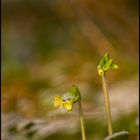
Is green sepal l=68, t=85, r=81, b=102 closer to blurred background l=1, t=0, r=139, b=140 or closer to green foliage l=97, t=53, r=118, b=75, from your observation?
green foliage l=97, t=53, r=118, b=75

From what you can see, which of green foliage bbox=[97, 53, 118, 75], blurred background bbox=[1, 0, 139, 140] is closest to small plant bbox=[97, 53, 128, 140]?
green foliage bbox=[97, 53, 118, 75]

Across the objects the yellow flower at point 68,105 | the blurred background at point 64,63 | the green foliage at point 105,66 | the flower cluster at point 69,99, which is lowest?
the yellow flower at point 68,105

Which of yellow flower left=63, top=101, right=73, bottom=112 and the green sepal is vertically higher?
the green sepal

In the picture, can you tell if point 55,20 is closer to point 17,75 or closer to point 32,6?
point 32,6

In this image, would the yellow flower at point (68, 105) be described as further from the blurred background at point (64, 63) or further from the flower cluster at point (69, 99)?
the blurred background at point (64, 63)

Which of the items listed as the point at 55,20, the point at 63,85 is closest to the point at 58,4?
the point at 55,20

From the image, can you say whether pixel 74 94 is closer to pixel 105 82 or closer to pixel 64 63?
pixel 105 82

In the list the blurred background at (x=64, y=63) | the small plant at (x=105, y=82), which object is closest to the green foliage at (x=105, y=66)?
the small plant at (x=105, y=82)

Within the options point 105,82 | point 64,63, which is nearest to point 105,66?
point 105,82

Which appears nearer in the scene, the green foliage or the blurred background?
the green foliage
